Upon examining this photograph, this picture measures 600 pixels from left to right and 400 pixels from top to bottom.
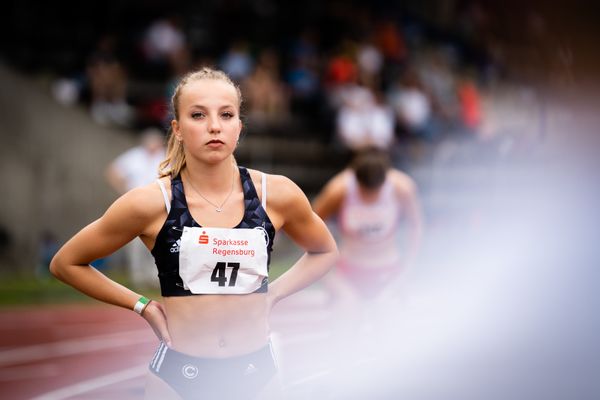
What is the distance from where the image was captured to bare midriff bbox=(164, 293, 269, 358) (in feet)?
15.8

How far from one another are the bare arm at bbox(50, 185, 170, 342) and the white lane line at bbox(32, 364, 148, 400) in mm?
4655

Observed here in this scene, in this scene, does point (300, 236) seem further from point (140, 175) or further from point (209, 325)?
point (140, 175)

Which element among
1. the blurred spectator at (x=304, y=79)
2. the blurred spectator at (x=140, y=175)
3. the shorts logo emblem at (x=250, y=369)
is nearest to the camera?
the shorts logo emblem at (x=250, y=369)

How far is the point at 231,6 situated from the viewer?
23391 mm

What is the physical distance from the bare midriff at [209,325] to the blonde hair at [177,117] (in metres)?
0.54

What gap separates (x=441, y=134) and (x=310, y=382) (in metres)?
12.4

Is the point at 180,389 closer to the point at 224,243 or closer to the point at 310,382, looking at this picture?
the point at 224,243

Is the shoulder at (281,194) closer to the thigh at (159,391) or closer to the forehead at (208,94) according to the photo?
the forehead at (208,94)

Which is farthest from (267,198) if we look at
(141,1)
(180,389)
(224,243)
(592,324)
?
(141,1)

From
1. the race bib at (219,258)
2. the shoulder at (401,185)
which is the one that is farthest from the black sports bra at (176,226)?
the shoulder at (401,185)

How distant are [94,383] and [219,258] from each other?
574cm

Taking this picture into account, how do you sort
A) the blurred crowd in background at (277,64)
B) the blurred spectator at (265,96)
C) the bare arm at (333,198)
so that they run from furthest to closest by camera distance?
the blurred spectator at (265,96) → the blurred crowd in background at (277,64) → the bare arm at (333,198)

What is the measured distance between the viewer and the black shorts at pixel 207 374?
15.8 feet

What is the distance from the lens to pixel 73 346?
12.5 m
